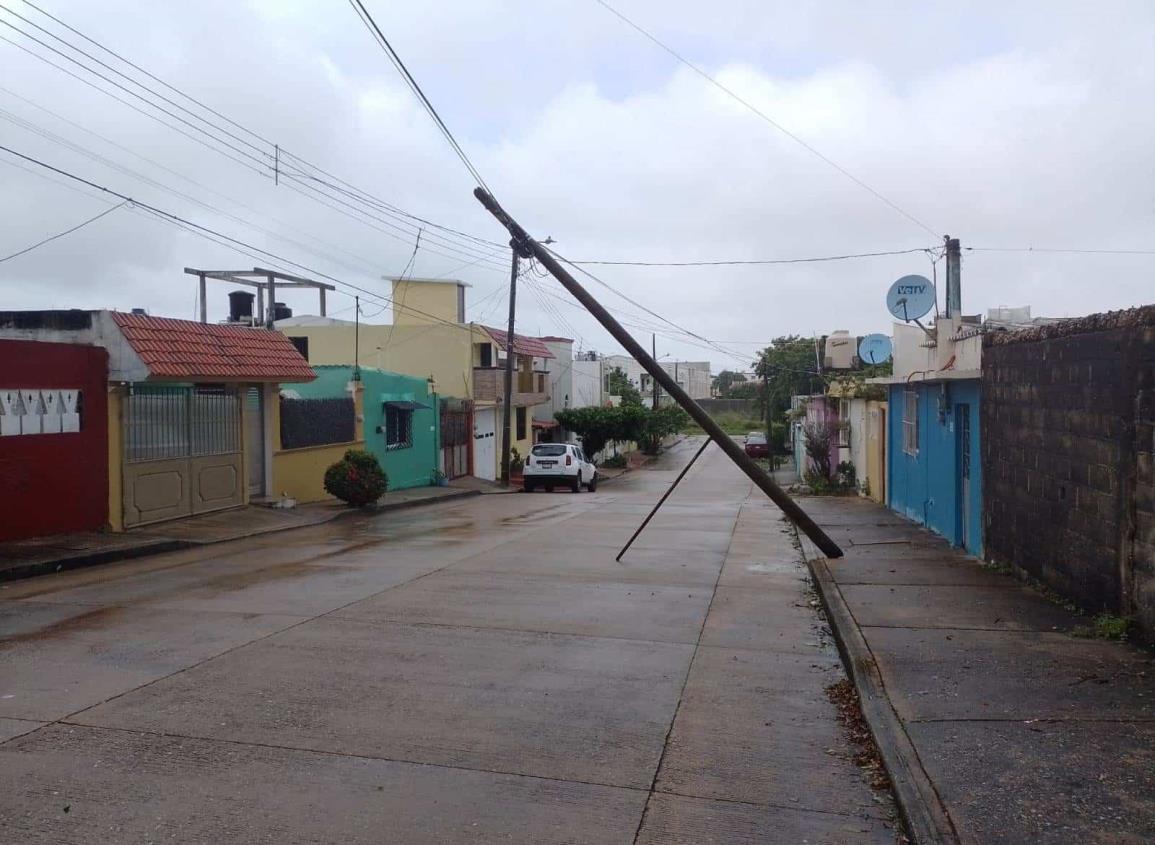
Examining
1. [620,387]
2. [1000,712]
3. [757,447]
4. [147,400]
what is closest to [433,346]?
[757,447]

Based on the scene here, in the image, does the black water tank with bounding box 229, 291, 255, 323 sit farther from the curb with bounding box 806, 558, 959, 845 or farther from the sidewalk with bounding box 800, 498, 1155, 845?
the curb with bounding box 806, 558, 959, 845

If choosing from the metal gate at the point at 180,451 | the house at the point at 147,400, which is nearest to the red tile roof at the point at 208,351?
the house at the point at 147,400

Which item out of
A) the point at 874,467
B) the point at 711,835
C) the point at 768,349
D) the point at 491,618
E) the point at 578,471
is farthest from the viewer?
the point at 768,349

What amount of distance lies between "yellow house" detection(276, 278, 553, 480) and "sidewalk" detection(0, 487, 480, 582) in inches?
759

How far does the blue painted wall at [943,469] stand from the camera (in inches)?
547

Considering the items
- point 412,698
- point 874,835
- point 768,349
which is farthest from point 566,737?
point 768,349

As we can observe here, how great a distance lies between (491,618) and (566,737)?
372 cm

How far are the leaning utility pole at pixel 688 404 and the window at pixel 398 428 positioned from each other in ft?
55.8

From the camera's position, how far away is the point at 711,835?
16.0 ft

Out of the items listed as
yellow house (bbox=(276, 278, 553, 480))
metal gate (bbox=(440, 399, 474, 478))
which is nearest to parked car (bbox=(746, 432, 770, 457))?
yellow house (bbox=(276, 278, 553, 480))

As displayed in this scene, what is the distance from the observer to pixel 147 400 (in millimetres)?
17203

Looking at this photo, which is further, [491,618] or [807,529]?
[807,529]

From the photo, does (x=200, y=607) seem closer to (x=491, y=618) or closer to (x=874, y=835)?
(x=491, y=618)

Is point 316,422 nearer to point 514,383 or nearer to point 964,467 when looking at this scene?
point 964,467
